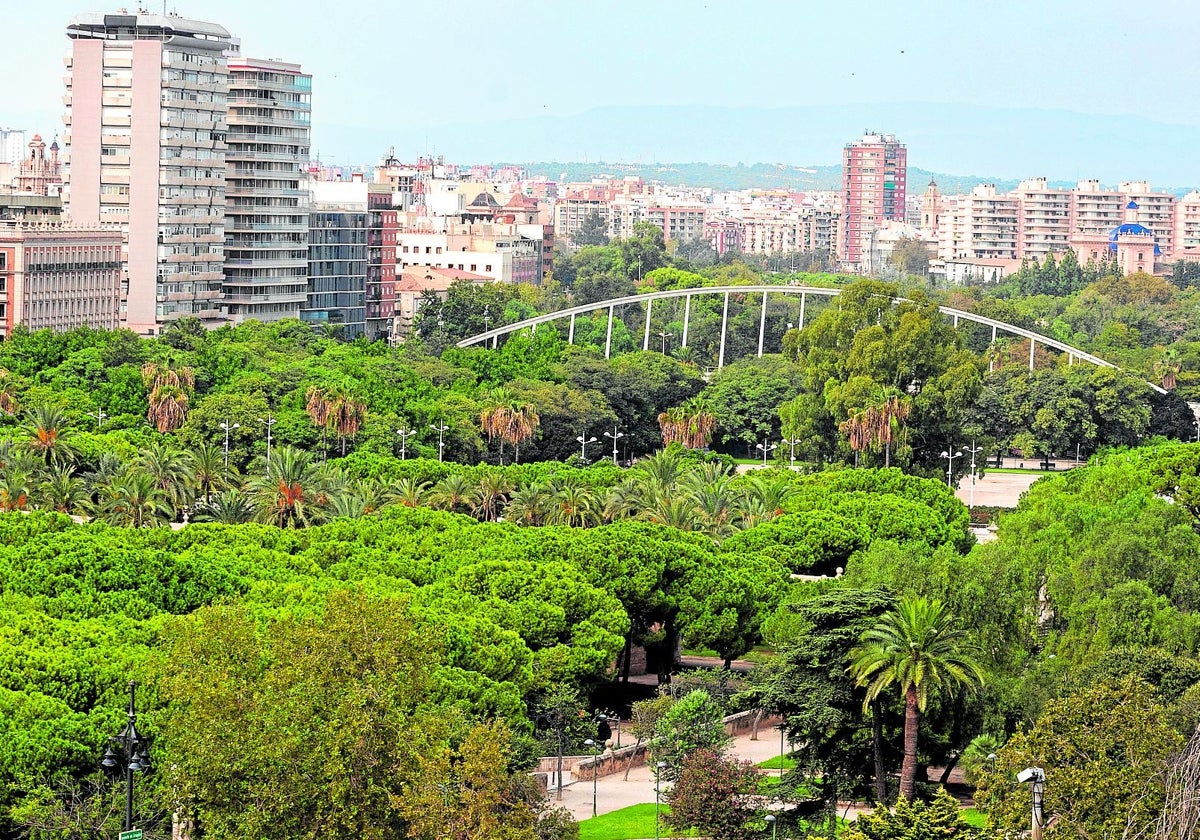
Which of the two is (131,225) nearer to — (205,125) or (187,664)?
(205,125)

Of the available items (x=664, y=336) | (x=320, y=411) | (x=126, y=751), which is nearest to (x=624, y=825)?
(x=126, y=751)

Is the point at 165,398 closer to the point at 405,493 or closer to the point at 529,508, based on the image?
the point at 405,493

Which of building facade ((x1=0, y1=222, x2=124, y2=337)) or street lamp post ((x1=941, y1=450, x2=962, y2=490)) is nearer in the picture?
street lamp post ((x1=941, y1=450, x2=962, y2=490))

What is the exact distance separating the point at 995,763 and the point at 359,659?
11.7 metres

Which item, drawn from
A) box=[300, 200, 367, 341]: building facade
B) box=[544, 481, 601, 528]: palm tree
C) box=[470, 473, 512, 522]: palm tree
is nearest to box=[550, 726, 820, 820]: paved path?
box=[544, 481, 601, 528]: palm tree

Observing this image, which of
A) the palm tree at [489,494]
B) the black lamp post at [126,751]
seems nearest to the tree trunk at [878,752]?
the black lamp post at [126,751]

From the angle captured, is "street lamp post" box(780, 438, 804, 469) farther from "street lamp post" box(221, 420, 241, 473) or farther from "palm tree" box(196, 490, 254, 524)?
"palm tree" box(196, 490, 254, 524)

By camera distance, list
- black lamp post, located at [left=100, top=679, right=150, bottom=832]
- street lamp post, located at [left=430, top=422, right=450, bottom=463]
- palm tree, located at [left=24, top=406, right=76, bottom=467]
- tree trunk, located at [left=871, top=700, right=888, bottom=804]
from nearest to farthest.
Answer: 1. black lamp post, located at [left=100, top=679, right=150, bottom=832]
2. tree trunk, located at [left=871, top=700, right=888, bottom=804]
3. palm tree, located at [left=24, top=406, right=76, bottom=467]
4. street lamp post, located at [left=430, top=422, right=450, bottom=463]

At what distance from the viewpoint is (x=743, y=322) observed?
139m

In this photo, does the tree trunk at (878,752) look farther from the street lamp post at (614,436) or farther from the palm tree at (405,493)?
the street lamp post at (614,436)

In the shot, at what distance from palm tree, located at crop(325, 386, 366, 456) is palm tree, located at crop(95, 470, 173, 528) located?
61.5ft

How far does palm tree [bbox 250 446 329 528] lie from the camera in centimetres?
6800

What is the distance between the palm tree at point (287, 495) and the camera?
6800 cm

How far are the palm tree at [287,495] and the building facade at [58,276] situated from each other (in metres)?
38.2
